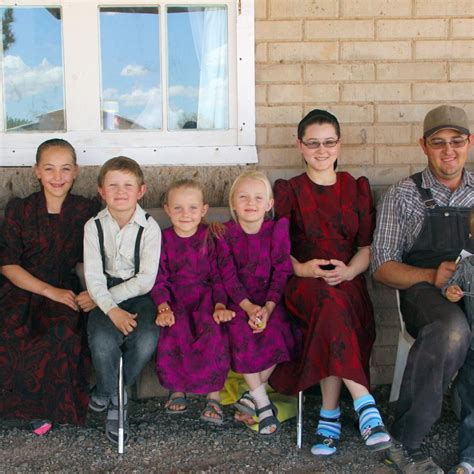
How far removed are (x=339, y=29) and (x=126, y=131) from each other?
1441 mm

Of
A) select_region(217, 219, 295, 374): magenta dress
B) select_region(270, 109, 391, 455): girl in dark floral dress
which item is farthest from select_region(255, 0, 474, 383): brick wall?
select_region(217, 219, 295, 374): magenta dress

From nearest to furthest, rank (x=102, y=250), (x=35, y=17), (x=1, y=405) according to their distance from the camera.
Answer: (x=1, y=405) → (x=102, y=250) → (x=35, y=17)

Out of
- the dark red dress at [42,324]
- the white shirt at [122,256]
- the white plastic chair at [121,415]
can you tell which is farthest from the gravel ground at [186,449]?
the white shirt at [122,256]

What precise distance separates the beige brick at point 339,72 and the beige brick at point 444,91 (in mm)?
304

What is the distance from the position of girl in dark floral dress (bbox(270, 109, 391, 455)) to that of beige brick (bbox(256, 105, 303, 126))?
13.0 inches

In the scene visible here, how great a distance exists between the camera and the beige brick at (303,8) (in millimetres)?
4168

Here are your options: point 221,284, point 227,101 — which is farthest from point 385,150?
point 221,284

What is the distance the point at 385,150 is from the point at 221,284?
142cm

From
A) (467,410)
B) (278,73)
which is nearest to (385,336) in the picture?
(467,410)

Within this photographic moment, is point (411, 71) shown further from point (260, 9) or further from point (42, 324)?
point (42, 324)

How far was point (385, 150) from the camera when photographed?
4305mm

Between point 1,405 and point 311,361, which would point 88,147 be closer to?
point 1,405

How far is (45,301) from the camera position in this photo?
369 centimetres

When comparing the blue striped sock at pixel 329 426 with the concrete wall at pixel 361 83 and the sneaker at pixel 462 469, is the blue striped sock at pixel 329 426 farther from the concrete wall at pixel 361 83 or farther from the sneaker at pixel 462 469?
the concrete wall at pixel 361 83
